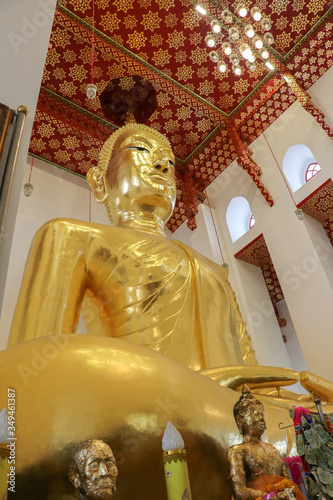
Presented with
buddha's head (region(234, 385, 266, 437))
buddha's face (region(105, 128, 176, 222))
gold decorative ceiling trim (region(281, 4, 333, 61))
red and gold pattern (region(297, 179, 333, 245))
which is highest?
gold decorative ceiling trim (region(281, 4, 333, 61))

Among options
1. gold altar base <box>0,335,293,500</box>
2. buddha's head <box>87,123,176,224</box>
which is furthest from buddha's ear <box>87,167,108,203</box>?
gold altar base <box>0,335,293,500</box>

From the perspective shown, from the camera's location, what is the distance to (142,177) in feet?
8.31

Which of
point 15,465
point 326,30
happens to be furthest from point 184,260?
point 326,30

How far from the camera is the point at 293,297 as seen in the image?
13.3ft

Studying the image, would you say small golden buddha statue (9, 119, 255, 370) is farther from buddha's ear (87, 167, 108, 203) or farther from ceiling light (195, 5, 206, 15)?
ceiling light (195, 5, 206, 15)

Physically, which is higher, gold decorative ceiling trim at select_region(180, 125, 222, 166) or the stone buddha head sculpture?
gold decorative ceiling trim at select_region(180, 125, 222, 166)

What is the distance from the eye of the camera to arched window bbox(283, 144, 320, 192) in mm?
4418

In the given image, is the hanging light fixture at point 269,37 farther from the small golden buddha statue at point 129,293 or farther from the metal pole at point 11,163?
the metal pole at point 11,163

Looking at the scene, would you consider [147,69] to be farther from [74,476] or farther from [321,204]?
[74,476]

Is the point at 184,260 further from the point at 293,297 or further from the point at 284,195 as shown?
the point at 284,195

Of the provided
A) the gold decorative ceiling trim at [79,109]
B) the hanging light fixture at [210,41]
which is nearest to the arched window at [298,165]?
the hanging light fixture at [210,41]

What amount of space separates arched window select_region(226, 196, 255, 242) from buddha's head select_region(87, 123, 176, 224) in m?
2.37

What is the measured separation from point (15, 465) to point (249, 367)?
849mm

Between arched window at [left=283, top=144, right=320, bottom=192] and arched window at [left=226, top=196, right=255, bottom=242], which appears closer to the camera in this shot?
arched window at [left=283, top=144, right=320, bottom=192]
